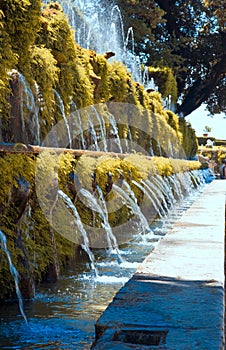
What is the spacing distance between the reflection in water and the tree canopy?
21.2 metres

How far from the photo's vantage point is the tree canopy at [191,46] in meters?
26.3

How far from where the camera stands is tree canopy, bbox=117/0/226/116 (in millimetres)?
26328

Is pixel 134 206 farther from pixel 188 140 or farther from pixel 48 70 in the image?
pixel 188 140

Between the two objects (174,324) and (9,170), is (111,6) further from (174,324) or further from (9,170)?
(174,324)

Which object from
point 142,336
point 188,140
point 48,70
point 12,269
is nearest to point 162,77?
point 188,140

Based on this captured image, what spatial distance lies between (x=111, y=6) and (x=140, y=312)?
22724mm

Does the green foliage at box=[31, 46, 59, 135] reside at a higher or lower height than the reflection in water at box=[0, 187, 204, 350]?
higher

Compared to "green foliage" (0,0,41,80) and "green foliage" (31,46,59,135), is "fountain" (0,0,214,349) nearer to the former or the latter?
"green foliage" (31,46,59,135)

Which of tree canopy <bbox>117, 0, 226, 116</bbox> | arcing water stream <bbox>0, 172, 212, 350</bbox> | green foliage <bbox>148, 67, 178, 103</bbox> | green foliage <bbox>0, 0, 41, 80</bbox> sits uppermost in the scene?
tree canopy <bbox>117, 0, 226, 116</bbox>

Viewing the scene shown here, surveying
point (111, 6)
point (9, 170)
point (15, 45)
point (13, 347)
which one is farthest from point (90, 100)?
point (111, 6)

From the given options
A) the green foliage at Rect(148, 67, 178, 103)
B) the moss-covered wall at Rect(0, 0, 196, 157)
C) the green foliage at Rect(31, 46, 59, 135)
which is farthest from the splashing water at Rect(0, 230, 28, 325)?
the green foliage at Rect(148, 67, 178, 103)

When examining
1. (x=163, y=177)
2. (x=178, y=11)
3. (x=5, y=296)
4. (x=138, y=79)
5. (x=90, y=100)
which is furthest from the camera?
(x=178, y=11)

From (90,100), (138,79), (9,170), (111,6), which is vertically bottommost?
(9,170)

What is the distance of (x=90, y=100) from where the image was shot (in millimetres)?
8164
